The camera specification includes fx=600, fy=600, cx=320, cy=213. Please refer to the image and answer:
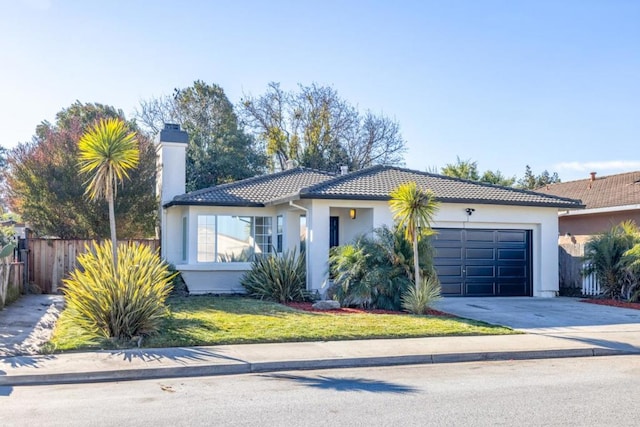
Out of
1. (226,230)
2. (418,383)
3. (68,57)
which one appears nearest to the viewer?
(418,383)

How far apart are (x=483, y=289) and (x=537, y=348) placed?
326 inches

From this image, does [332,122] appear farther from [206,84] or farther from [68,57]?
[68,57]

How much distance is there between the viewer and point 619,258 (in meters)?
17.2

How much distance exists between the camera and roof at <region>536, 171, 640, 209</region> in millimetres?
22953

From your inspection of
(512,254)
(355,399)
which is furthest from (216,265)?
(355,399)

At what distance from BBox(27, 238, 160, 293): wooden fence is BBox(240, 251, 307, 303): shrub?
4.44m

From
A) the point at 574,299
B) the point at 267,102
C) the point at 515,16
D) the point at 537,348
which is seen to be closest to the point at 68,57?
the point at 515,16

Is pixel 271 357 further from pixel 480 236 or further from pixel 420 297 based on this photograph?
pixel 480 236

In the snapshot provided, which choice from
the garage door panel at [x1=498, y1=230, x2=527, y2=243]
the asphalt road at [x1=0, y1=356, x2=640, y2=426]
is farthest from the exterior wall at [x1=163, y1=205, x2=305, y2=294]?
the asphalt road at [x1=0, y1=356, x2=640, y2=426]

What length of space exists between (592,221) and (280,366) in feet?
64.1

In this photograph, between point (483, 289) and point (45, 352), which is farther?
point (483, 289)

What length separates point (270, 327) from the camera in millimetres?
11281

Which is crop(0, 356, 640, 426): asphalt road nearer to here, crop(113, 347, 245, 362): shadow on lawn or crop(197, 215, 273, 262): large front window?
crop(113, 347, 245, 362): shadow on lawn

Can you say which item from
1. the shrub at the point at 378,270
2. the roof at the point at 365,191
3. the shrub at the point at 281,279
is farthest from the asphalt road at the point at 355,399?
the roof at the point at 365,191
